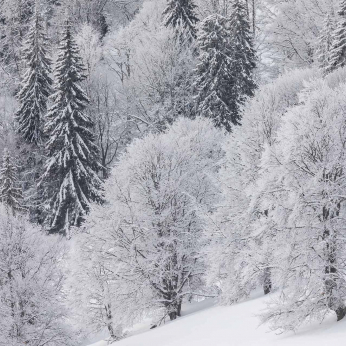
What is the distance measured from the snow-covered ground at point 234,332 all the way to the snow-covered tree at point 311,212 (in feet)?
1.99

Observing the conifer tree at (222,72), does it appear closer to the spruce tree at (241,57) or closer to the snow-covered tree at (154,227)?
the spruce tree at (241,57)

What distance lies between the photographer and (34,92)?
147 ft

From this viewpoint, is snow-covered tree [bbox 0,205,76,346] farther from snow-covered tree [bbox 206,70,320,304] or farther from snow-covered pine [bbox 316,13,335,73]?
snow-covered pine [bbox 316,13,335,73]

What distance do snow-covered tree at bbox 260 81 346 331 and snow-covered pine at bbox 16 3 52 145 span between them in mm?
33069

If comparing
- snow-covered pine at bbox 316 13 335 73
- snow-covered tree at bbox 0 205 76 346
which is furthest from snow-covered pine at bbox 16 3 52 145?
snow-covered pine at bbox 316 13 335 73

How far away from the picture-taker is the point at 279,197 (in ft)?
49.2

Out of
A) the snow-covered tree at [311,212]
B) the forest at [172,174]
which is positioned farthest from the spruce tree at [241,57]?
the snow-covered tree at [311,212]

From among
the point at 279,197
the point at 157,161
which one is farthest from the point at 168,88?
the point at 279,197

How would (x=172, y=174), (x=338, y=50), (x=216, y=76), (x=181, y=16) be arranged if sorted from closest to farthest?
(x=172, y=174) < (x=338, y=50) < (x=216, y=76) < (x=181, y=16)

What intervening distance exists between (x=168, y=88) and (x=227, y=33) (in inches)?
279

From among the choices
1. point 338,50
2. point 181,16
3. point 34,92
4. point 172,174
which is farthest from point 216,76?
point 172,174

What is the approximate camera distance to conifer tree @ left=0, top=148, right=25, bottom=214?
1532 inches

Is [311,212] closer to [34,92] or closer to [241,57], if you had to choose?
[241,57]

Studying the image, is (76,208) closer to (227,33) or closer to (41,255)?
(41,255)
